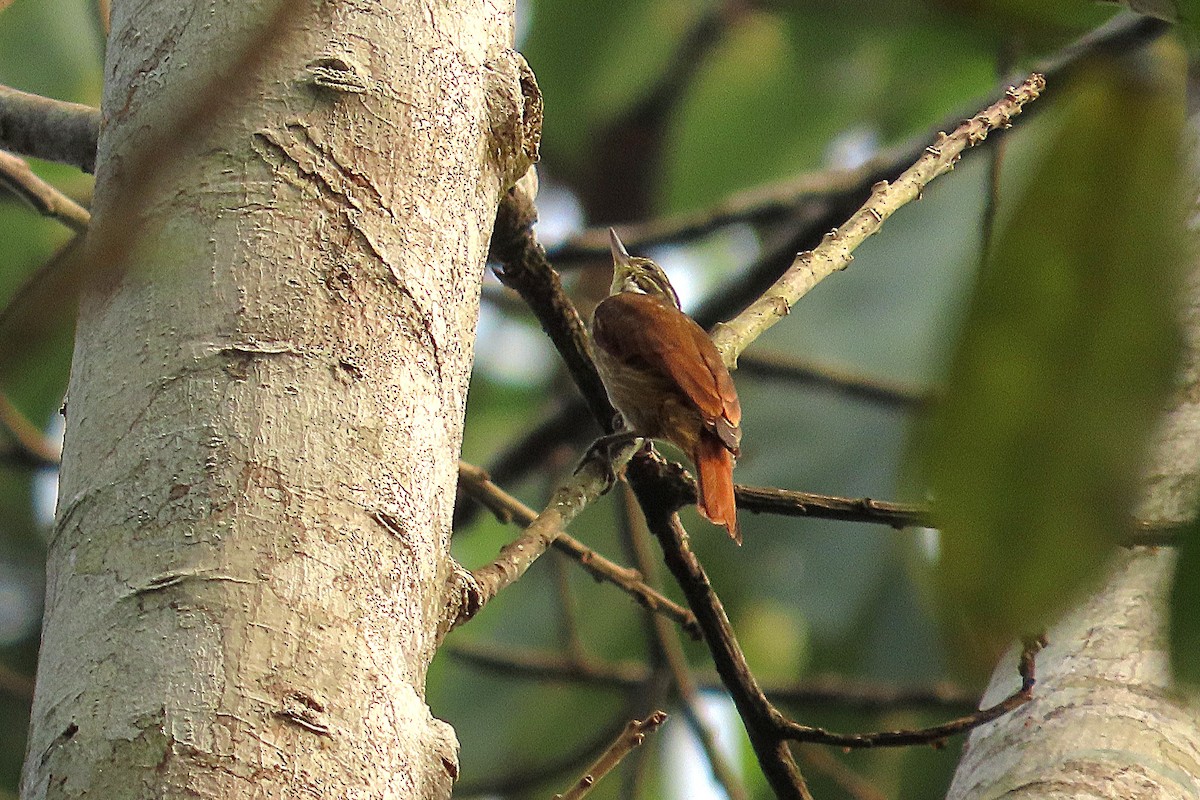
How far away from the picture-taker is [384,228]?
140 centimetres

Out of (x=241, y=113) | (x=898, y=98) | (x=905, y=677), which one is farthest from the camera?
(x=898, y=98)

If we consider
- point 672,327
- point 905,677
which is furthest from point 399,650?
point 905,677

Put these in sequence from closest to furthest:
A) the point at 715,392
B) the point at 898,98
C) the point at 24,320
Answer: the point at 24,320 < the point at 715,392 < the point at 898,98

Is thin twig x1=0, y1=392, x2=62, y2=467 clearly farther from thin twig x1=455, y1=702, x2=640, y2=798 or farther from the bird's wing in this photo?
thin twig x1=455, y1=702, x2=640, y2=798

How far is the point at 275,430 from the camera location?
125 cm

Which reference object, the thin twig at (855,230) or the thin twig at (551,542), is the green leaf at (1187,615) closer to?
the thin twig at (551,542)

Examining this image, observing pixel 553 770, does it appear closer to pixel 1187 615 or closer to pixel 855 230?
pixel 855 230

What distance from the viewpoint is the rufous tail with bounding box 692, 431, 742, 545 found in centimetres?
261

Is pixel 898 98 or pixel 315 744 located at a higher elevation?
pixel 898 98

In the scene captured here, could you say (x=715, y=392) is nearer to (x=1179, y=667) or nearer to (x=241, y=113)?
(x=241, y=113)

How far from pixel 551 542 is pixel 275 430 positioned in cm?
55

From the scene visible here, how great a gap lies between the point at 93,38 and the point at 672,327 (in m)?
3.50

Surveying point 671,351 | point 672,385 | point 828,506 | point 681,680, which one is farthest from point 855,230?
point 681,680

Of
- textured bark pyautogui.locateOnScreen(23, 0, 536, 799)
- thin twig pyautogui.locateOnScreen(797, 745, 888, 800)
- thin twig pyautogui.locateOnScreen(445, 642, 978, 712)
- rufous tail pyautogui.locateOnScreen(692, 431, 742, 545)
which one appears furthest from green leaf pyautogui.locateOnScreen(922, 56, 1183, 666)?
thin twig pyautogui.locateOnScreen(445, 642, 978, 712)
